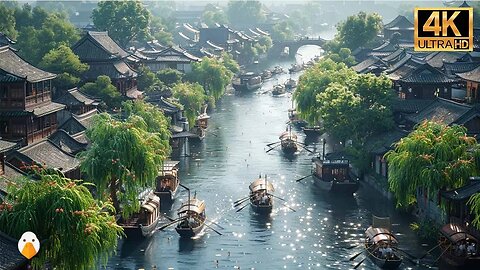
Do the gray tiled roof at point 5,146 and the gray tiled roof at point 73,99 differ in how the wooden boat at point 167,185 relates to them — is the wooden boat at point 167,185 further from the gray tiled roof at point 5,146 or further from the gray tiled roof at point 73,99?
the gray tiled roof at point 5,146

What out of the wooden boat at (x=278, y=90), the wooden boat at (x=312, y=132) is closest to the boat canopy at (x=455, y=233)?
the wooden boat at (x=312, y=132)

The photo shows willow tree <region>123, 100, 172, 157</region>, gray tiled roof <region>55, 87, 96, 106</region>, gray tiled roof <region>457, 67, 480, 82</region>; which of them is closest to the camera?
gray tiled roof <region>457, 67, 480, 82</region>

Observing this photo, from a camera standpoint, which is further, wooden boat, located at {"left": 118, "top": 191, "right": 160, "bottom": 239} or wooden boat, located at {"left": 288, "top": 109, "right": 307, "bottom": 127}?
wooden boat, located at {"left": 288, "top": 109, "right": 307, "bottom": 127}

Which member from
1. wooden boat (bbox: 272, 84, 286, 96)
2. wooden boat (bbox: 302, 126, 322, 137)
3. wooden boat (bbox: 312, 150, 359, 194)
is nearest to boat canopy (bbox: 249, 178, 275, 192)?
wooden boat (bbox: 312, 150, 359, 194)

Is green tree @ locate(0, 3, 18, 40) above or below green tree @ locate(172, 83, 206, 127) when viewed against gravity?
above

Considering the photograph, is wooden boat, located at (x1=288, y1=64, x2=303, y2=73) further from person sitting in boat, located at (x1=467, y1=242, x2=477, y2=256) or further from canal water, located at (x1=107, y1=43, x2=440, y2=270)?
person sitting in boat, located at (x1=467, y1=242, x2=477, y2=256)

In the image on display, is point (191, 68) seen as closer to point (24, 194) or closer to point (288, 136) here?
point (288, 136)

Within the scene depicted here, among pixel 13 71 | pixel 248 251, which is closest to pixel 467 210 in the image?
pixel 248 251
